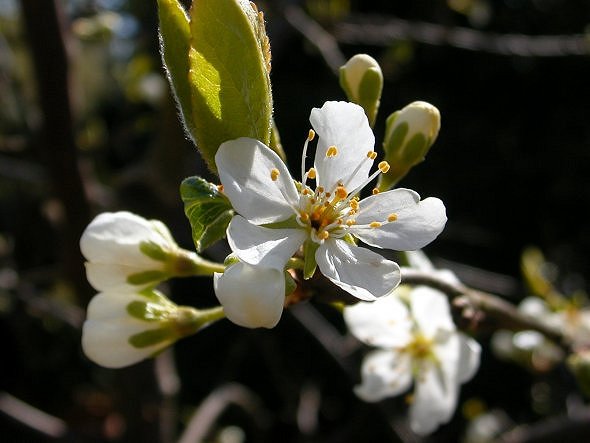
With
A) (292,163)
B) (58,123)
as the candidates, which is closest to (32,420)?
(58,123)

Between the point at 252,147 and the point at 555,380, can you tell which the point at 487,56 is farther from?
the point at 252,147

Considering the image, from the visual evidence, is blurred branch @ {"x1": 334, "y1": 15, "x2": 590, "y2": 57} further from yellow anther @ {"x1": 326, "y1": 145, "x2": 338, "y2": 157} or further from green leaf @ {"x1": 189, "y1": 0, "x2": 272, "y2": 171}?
green leaf @ {"x1": 189, "y1": 0, "x2": 272, "y2": 171}

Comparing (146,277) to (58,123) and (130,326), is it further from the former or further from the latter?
(58,123)

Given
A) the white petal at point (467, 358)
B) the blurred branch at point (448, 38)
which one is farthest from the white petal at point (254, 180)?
the blurred branch at point (448, 38)

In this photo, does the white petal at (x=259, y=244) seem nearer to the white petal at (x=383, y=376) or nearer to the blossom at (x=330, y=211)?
the blossom at (x=330, y=211)

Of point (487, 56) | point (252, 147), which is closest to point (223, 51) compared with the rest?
point (252, 147)

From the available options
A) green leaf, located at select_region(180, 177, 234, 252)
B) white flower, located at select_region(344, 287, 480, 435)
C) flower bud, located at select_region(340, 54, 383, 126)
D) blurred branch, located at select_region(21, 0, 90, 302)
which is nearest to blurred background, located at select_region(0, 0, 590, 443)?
blurred branch, located at select_region(21, 0, 90, 302)
